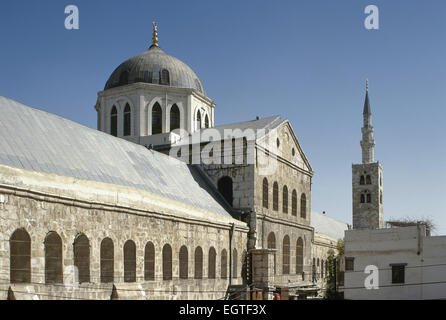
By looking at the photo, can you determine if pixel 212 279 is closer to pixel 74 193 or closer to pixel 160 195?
pixel 160 195

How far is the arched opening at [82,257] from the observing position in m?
16.2

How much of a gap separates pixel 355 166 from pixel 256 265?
2151 inches

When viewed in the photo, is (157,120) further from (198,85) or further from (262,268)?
(262,268)

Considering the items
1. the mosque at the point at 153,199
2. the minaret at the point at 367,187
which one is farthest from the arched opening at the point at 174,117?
the minaret at the point at 367,187

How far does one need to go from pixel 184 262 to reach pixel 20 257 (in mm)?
8160

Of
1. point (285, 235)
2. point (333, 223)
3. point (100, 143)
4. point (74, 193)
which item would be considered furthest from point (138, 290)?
point (333, 223)

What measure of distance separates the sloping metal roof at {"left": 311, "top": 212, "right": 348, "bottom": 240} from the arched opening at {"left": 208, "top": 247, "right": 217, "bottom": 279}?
32.5m

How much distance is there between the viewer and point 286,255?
29828 millimetres

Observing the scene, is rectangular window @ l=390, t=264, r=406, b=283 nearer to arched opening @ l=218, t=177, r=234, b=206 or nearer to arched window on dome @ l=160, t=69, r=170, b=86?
arched opening @ l=218, t=177, r=234, b=206

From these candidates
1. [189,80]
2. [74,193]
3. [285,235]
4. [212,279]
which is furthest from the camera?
[189,80]

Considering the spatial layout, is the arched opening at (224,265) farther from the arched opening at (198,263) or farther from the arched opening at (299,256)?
the arched opening at (299,256)

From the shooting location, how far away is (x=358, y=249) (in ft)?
82.5

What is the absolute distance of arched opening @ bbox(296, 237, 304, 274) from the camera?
31.4 m
